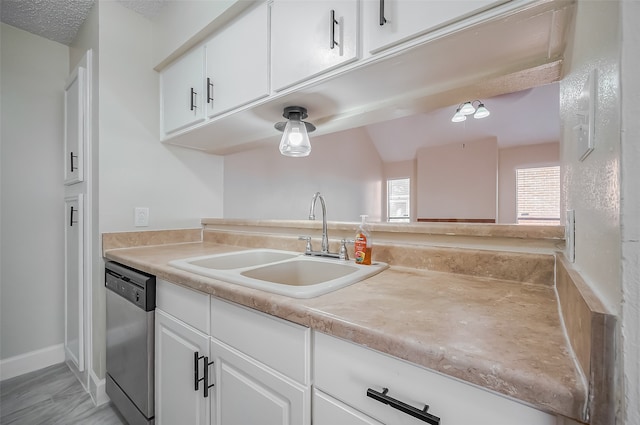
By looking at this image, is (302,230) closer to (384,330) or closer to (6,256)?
(384,330)

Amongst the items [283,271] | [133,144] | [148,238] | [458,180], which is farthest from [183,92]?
[458,180]

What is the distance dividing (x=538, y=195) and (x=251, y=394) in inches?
199

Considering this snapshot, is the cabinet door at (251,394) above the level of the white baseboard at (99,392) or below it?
above

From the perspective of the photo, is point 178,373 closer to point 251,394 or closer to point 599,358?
point 251,394

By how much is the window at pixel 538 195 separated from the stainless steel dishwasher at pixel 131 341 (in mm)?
5126

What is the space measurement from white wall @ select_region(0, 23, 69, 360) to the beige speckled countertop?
1838mm

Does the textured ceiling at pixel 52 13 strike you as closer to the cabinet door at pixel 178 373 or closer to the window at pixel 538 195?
the cabinet door at pixel 178 373

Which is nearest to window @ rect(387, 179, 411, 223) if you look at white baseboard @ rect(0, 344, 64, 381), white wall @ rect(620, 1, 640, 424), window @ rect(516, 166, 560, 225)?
window @ rect(516, 166, 560, 225)

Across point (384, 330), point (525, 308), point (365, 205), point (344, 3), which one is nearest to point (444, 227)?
point (525, 308)

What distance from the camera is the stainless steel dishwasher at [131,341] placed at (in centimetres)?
123

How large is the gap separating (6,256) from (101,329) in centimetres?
96

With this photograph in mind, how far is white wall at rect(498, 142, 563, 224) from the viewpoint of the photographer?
4.32 meters

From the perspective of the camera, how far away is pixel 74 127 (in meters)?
1.81

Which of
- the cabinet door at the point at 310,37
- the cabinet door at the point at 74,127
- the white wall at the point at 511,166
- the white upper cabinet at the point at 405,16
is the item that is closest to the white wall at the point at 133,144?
the cabinet door at the point at 74,127
